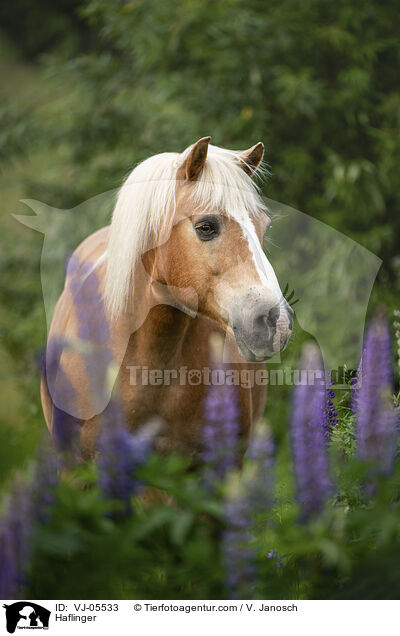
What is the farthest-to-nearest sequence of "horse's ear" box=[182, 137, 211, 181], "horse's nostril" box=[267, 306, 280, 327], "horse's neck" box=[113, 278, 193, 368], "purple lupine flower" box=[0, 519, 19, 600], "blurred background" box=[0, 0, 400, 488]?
"blurred background" box=[0, 0, 400, 488], "horse's neck" box=[113, 278, 193, 368], "horse's ear" box=[182, 137, 211, 181], "horse's nostril" box=[267, 306, 280, 327], "purple lupine flower" box=[0, 519, 19, 600]

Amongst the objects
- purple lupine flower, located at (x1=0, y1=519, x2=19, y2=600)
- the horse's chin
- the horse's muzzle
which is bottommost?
the horse's chin

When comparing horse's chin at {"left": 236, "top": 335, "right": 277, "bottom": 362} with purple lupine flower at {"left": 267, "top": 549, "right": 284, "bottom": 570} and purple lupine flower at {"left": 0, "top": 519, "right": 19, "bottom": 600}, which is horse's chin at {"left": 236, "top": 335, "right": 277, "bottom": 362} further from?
purple lupine flower at {"left": 0, "top": 519, "right": 19, "bottom": 600}

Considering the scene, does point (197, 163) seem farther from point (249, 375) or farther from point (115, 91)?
point (115, 91)

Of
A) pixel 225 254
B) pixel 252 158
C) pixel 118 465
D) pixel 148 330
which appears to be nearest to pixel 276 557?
pixel 118 465

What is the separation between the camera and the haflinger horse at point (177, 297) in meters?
1.17

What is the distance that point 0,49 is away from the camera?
2.34m

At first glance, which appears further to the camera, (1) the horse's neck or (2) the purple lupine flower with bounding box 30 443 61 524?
(1) the horse's neck

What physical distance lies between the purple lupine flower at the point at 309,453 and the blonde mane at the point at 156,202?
18.4 inches

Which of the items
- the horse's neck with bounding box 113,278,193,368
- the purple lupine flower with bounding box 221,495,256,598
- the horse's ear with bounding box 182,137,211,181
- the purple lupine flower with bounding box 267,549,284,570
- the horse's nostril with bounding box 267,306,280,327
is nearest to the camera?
the purple lupine flower with bounding box 221,495,256,598

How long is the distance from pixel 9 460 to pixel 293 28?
2.44 metres

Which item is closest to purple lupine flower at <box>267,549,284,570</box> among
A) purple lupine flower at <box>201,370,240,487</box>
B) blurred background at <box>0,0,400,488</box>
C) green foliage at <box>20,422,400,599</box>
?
green foliage at <box>20,422,400,599</box>

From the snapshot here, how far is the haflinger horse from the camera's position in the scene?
117 cm

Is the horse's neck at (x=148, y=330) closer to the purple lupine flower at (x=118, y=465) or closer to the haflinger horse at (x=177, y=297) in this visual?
the haflinger horse at (x=177, y=297)

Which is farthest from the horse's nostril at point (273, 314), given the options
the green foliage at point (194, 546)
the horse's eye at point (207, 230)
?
the green foliage at point (194, 546)
